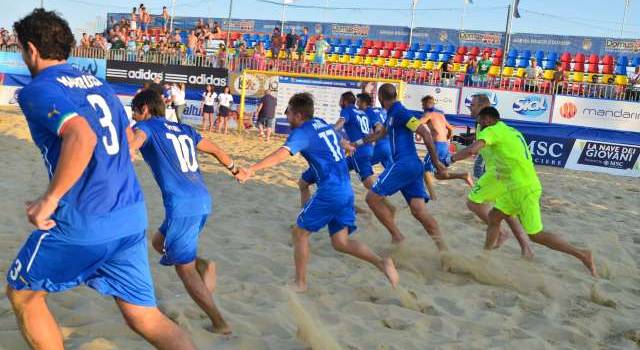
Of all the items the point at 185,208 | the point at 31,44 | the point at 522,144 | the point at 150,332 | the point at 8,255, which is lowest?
the point at 8,255

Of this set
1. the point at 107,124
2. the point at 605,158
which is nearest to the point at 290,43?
the point at 605,158

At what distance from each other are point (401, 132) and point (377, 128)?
8.04ft

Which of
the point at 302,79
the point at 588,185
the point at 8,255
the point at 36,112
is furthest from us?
the point at 302,79

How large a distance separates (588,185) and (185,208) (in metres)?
11.0

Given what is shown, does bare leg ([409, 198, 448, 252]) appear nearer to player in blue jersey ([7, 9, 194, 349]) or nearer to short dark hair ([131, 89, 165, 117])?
short dark hair ([131, 89, 165, 117])

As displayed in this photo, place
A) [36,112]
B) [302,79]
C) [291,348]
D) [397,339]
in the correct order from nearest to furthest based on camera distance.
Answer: [36,112], [291,348], [397,339], [302,79]

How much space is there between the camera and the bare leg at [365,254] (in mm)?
4504

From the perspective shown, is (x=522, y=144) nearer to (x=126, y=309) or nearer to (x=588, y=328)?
(x=588, y=328)

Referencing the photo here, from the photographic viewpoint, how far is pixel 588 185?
12.7m

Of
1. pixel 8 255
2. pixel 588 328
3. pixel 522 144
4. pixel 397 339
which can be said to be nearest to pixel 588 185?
pixel 522 144

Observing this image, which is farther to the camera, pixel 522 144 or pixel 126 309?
pixel 522 144

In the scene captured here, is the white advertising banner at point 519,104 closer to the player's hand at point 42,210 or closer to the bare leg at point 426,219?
the bare leg at point 426,219

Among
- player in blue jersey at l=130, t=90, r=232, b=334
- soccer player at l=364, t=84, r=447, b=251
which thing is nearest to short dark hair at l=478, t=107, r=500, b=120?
soccer player at l=364, t=84, r=447, b=251

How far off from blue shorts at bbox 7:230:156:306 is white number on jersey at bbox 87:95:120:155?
35 cm
